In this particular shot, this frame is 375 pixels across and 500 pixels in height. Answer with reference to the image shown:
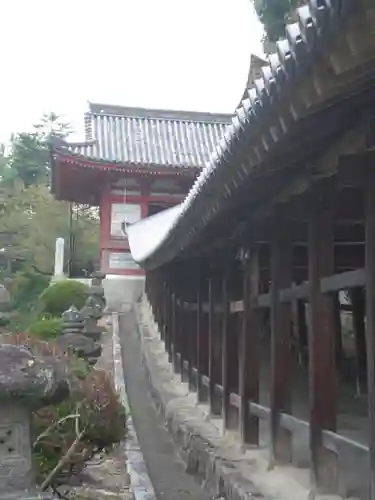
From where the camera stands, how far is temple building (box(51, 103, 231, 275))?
67.9ft

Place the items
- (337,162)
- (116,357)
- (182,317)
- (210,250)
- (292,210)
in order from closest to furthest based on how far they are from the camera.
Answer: (337,162), (292,210), (210,250), (182,317), (116,357)

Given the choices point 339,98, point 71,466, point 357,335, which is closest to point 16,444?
point 71,466

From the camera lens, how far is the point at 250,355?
6711 millimetres

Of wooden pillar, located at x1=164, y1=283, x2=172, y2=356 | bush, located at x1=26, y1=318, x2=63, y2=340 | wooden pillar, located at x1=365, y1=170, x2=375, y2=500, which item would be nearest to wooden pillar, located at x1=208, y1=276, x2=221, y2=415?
bush, located at x1=26, y1=318, x2=63, y2=340

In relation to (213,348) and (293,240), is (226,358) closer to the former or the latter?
(213,348)

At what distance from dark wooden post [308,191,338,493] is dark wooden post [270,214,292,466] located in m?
0.89

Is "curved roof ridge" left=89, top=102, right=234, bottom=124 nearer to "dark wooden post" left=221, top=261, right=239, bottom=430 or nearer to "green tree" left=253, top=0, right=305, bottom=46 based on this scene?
"green tree" left=253, top=0, right=305, bottom=46

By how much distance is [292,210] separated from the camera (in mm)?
5336

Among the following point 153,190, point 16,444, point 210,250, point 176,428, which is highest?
point 153,190

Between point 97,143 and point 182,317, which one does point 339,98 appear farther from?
point 97,143

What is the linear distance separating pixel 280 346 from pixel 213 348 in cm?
326

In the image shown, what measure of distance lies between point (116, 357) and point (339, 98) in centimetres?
1093

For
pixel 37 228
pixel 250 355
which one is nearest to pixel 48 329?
pixel 250 355

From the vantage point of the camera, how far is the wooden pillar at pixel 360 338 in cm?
1001
